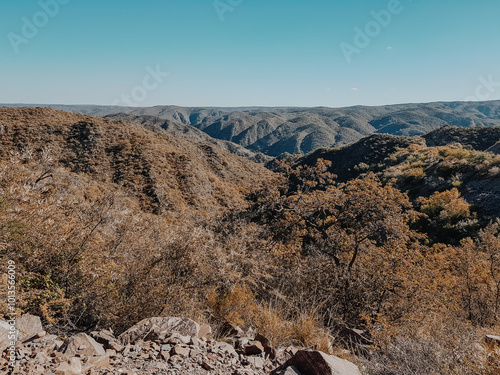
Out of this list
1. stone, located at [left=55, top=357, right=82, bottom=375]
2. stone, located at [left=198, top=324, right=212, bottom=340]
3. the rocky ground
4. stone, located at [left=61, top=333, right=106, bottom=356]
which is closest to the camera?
stone, located at [left=55, top=357, right=82, bottom=375]

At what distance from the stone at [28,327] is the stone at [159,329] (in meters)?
0.92

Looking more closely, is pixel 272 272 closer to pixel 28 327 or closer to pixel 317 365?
pixel 317 365

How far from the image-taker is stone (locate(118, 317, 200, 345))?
3.16 metres

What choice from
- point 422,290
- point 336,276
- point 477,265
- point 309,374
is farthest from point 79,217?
point 477,265

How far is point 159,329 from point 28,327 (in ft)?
4.80

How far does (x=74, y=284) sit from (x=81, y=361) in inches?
67.0

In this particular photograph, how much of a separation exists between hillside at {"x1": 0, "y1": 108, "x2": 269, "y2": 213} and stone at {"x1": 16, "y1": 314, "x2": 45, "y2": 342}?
60.8 ft

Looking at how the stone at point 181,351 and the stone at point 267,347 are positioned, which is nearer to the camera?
the stone at point 181,351

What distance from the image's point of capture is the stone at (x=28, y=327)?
2.87 metres

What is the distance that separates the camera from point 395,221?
8.14 metres

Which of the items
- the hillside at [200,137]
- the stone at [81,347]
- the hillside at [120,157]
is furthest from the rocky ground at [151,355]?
the hillside at [200,137]

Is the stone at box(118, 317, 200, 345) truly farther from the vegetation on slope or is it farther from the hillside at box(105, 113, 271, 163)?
the hillside at box(105, 113, 271, 163)

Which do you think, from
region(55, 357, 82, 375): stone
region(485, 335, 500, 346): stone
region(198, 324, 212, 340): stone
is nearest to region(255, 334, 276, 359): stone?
region(198, 324, 212, 340): stone

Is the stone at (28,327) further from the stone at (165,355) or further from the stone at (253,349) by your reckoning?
the stone at (253,349)
